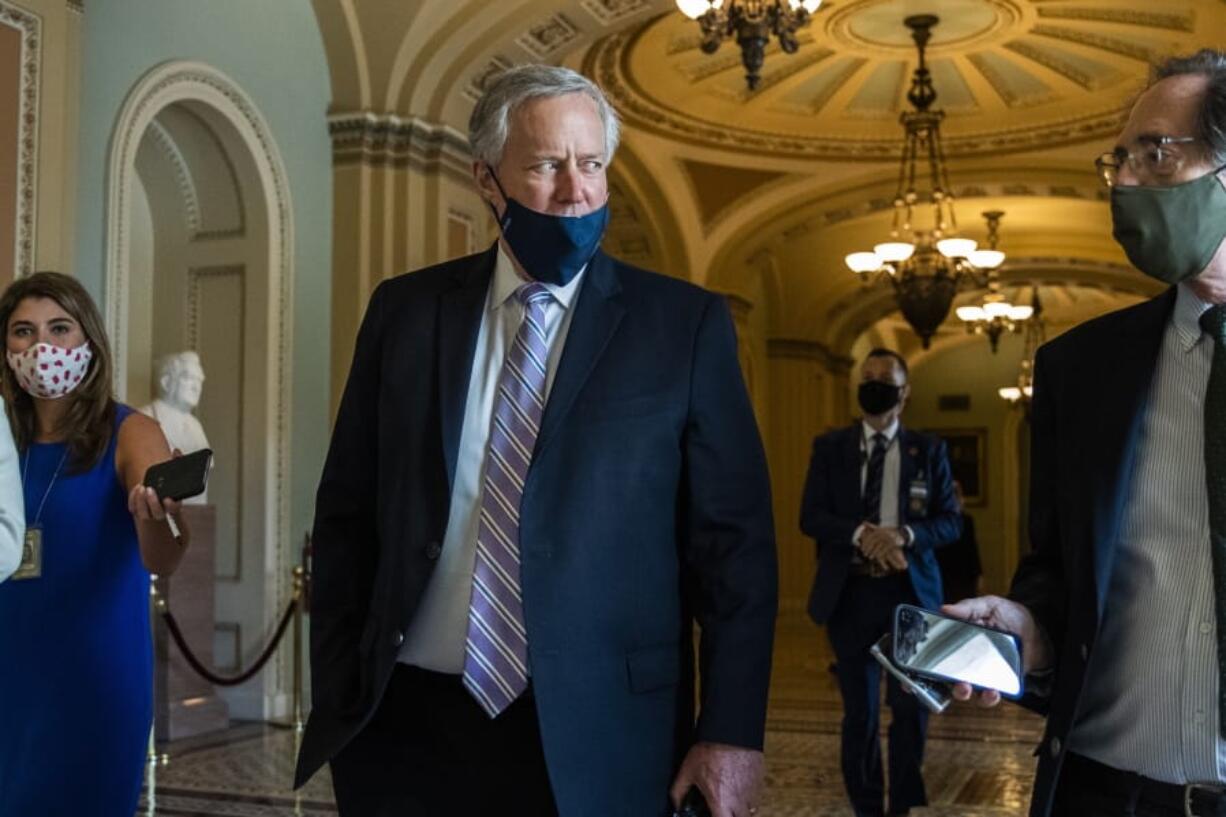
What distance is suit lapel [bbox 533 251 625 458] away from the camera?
7.20 feet

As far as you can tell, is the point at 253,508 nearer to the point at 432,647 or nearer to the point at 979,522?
the point at 432,647

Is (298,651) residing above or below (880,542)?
below

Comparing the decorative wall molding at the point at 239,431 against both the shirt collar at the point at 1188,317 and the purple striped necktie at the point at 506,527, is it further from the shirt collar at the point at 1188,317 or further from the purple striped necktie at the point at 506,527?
the shirt collar at the point at 1188,317

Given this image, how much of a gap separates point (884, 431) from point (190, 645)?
4.20m

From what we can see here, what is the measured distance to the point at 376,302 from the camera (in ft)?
8.04

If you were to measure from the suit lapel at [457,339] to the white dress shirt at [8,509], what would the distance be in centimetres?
78

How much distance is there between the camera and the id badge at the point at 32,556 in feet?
9.45

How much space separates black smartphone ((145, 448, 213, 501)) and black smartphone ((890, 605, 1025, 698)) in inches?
48.7

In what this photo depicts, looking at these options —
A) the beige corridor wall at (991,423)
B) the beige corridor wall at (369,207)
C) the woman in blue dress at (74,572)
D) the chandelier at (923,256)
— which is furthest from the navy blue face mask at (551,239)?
the beige corridor wall at (991,423)

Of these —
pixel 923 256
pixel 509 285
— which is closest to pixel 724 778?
pixel 509 285

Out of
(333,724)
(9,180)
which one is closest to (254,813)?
(9,180)

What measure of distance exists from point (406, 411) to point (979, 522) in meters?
26.2

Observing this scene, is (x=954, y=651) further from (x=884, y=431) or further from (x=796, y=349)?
(x=796, y=349)

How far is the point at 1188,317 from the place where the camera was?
2061mm
